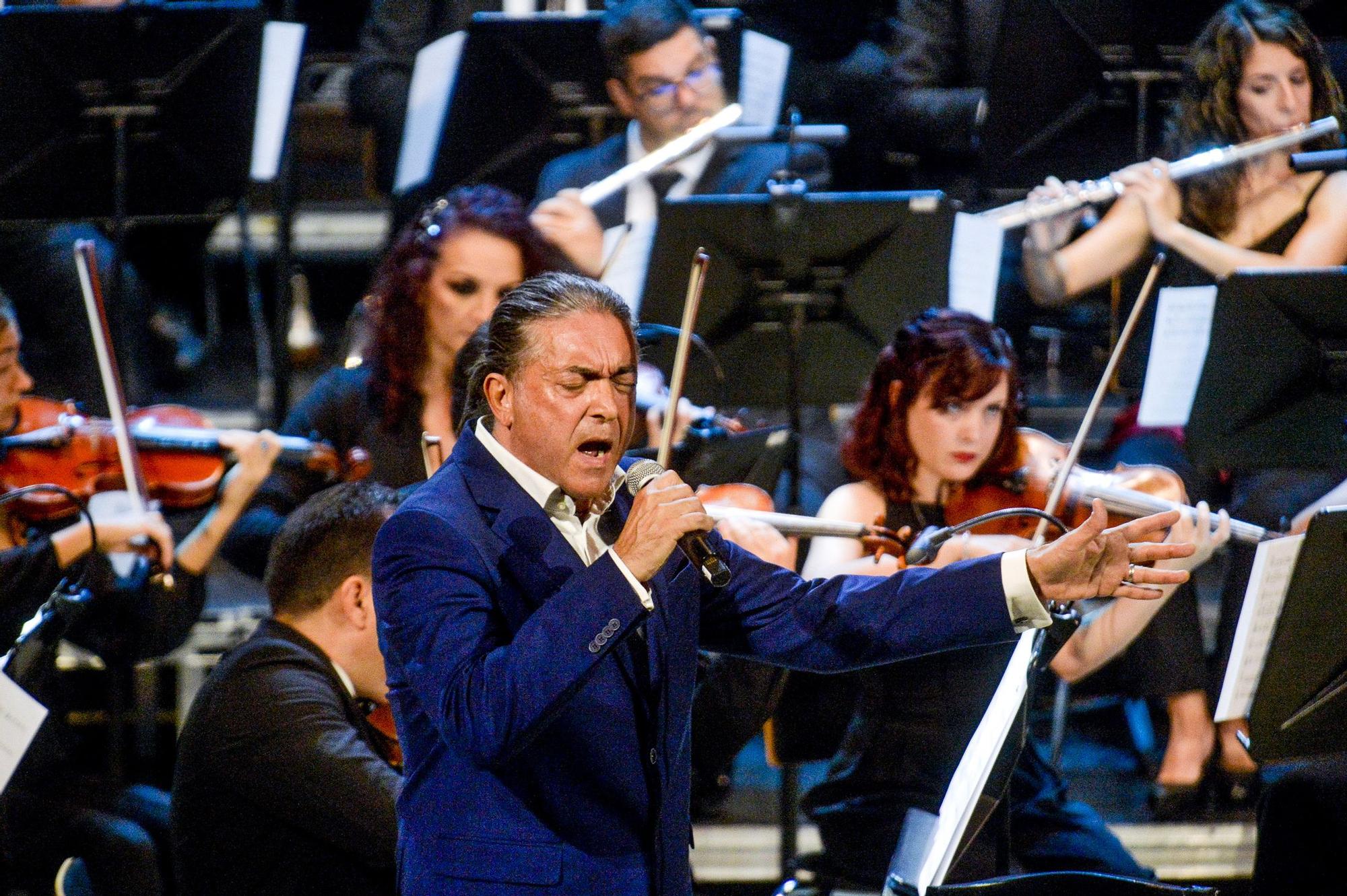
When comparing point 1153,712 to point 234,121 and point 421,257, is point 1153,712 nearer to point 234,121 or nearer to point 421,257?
point 421,257

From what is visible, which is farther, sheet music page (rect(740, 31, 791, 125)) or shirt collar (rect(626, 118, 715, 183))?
sheet music page (rect(740, 31, 791, 125))

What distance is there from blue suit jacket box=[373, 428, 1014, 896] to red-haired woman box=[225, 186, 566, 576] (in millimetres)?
1604

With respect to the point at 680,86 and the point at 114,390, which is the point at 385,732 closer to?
the point at 114,390

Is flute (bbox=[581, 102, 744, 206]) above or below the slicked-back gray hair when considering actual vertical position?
below

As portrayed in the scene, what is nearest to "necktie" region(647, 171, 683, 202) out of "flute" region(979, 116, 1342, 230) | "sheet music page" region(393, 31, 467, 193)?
"sheet music page" region(393, 31, 467, 193)

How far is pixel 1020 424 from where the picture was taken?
11.5 feet

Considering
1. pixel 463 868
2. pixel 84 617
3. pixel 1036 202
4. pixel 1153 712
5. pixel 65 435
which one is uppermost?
pixel 1036 202

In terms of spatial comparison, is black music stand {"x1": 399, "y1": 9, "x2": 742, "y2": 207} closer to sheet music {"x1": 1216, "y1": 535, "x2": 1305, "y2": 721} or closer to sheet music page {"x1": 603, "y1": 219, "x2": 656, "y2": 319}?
sheet music page {"x1": 603, "y1": 219, "x2": 656, "y2": 319}

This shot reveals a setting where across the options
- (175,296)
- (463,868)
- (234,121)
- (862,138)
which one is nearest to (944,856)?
(463,868)

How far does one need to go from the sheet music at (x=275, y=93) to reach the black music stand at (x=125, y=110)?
0.10 meters

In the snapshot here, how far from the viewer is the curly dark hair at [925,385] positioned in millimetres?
3311

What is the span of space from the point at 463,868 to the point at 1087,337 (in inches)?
129

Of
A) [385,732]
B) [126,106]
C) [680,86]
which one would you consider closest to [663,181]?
[680,86]

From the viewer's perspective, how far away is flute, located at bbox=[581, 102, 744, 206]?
4.13 m
